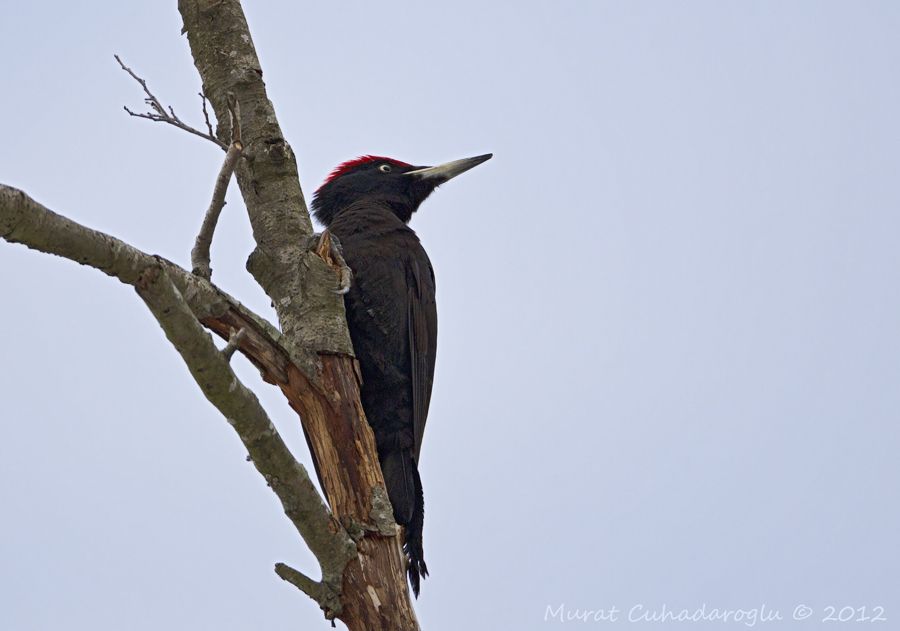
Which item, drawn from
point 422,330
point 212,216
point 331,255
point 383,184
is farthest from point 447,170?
point 212,216

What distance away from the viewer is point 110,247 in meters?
2.70

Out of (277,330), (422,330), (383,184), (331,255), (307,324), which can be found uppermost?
(383,184)

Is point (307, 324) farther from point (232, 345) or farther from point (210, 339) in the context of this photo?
point (210, 339)

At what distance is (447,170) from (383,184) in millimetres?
402

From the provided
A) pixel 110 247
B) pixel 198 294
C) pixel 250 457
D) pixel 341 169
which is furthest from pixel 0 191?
pixel 341 169

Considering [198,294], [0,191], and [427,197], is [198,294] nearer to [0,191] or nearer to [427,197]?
[0,191]

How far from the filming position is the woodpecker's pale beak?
233 inches

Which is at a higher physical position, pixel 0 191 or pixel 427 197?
pixel 427 197

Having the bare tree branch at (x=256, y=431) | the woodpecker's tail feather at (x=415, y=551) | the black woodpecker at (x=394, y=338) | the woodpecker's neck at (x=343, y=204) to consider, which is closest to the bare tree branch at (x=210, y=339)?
the bare tree branch at (x=256, y=431)

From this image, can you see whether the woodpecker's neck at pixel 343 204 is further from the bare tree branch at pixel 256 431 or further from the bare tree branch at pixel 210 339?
the bare tree branch at pixel 256 431

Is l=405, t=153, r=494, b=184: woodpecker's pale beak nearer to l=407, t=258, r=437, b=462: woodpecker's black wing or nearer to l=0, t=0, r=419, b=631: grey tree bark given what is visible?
l=407, t=258, r=437, b=462: woodpecker's black wing

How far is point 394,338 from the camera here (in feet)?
15.5

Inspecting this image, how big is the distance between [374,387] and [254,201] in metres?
1.01

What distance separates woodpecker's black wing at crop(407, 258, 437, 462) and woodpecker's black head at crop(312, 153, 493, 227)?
2.44 ft
